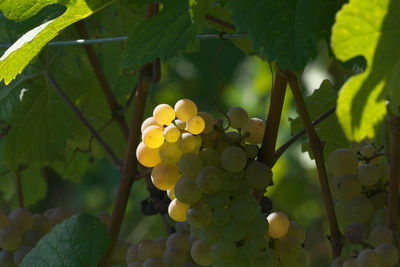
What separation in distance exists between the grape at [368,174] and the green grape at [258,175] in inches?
5.5

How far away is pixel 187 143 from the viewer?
2.12ft

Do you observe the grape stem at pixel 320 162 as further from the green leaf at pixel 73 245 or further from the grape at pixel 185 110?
the green leaf at pixel 73 245

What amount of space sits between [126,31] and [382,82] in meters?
0.78

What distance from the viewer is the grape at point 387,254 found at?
0.66 m

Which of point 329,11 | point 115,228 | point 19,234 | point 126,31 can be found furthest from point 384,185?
point 126,31

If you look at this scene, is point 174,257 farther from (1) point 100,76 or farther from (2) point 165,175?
(1) point 100,76

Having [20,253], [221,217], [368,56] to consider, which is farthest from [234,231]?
[20,253]

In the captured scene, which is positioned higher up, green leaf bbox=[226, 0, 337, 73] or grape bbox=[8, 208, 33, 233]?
green leaf bbox=[226, 0, 337, 73]

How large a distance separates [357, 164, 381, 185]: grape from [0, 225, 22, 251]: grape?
1.69ft

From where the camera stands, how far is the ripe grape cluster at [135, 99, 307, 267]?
0.63 metres

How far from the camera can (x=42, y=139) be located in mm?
1154

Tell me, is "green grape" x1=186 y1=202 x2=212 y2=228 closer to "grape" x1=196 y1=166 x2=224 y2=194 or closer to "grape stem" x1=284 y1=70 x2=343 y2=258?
"grape" x1=196 y1=166 x2=224 y2=194

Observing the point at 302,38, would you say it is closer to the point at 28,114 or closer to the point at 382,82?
the point at 382,82

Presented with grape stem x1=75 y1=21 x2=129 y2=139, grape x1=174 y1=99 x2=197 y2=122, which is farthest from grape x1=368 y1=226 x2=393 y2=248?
grape stem x1=75 y1=21 x2=129 y2=139
